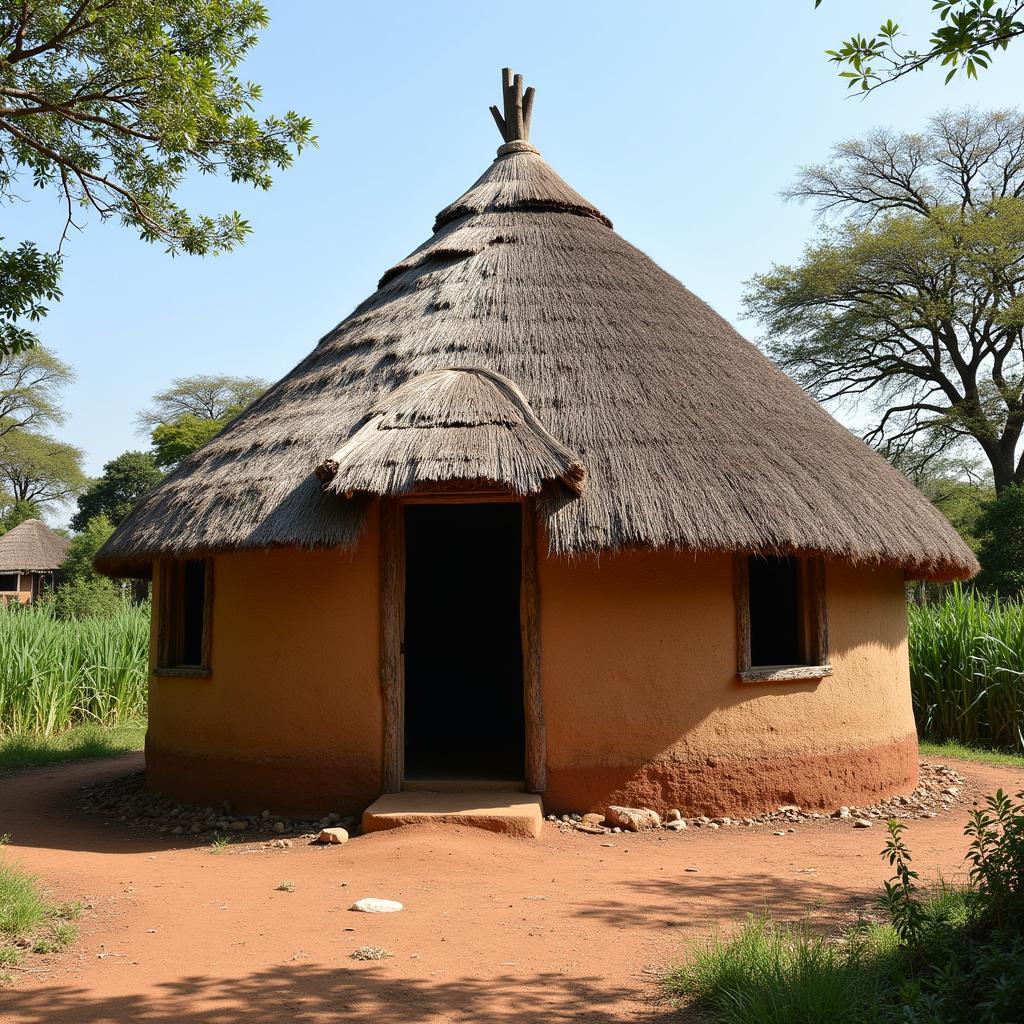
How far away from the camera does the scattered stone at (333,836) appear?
21.0 feet

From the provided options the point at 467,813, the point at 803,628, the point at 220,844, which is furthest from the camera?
the point at 803,628

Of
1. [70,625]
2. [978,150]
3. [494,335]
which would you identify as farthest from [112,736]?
[978,150]

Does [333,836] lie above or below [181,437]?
below

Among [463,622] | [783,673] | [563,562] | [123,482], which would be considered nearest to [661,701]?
[783,673]

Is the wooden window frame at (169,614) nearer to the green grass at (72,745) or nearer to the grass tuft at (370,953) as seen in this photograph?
the green grass at (72,745)

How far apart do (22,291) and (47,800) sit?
439 cm

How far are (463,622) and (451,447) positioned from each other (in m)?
5.06

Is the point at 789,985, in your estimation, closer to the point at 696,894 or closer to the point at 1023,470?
the point at 696,894

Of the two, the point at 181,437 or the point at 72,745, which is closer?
the point at 72,745

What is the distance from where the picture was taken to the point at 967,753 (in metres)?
10.6

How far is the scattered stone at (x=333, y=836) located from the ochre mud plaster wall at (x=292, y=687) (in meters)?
0.51

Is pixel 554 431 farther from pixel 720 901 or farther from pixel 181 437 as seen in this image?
pixel 181 437

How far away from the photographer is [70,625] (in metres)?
13.8

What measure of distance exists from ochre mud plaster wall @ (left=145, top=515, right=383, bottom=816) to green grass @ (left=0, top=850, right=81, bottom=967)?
90.5 inches
